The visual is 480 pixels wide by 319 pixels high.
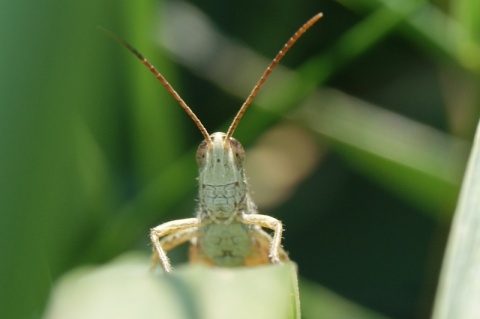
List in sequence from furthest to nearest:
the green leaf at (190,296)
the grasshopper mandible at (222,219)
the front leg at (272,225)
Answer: the grasshopper mandible at (222,219), the front leg at (272,225), the green leaf at (190,296)

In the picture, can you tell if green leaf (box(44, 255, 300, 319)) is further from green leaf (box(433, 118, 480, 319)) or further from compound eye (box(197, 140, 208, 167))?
compound eye (box(197, 140, 208, 167))

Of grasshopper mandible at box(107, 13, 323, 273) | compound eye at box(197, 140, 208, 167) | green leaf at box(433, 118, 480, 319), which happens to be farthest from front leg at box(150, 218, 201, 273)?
green leaf at box(433, 118, 480, 319)

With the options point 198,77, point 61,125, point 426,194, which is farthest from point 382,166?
point 61,125

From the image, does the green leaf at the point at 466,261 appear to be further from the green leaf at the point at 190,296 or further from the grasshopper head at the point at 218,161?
the grasshopper head at the point at 218,161

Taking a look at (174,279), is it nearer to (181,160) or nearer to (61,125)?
(61,125)

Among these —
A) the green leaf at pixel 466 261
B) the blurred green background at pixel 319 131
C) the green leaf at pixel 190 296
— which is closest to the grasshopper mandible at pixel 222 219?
the blurred green background at pixel 319 131

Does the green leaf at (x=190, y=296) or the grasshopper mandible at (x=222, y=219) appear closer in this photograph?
the green leaf at (x=190, y=296)

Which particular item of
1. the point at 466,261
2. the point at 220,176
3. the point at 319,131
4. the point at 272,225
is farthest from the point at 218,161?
the point at 466,261
